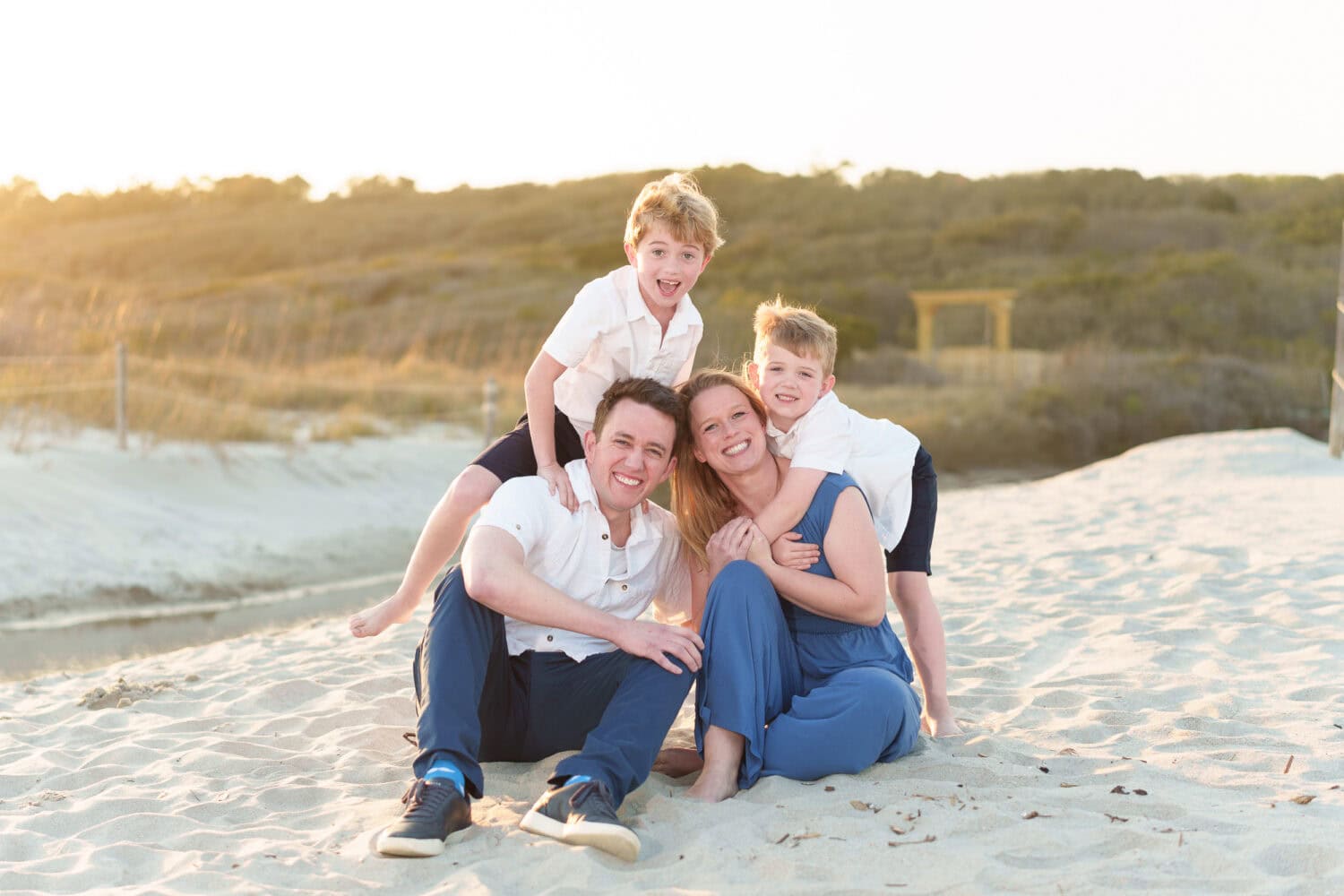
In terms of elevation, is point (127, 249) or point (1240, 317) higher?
point (127, 249)

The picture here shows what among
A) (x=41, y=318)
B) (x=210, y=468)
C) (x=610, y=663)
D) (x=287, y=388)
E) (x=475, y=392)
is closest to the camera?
(x=610, y=663)

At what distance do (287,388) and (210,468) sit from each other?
4157mm

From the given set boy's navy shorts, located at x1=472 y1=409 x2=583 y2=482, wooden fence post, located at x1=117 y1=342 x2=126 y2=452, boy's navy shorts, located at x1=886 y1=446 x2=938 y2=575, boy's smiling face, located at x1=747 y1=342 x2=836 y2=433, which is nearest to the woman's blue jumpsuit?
boy's smiling face, located at x1=747 y1=342 x2=836 y2=433

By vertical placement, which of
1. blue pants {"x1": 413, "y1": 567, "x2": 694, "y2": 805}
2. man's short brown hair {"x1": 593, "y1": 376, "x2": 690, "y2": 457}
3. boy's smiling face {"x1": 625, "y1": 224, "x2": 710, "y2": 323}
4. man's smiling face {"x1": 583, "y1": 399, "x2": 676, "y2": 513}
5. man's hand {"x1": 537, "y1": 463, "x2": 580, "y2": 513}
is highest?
boy's smiling face {"x1": 625, "y1": 224, "x2": 710, "y2": 323}

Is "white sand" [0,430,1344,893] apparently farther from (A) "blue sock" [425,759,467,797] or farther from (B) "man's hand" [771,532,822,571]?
(B) "man's hand" [771,532,822,571]

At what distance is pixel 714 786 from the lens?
3.22 meters

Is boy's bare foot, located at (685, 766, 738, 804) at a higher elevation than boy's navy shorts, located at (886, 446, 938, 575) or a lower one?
lower

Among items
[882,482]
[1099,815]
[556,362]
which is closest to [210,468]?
[556,362]

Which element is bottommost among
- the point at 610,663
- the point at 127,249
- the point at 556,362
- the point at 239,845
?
the point at 239,845

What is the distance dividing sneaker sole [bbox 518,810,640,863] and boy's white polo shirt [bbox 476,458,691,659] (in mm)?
652

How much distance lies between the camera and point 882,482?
364 centimetres

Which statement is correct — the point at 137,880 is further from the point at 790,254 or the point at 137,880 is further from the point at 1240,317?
the point at 790,254

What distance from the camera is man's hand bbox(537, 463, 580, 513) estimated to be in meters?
3.44

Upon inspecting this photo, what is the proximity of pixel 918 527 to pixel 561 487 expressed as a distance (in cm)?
116
